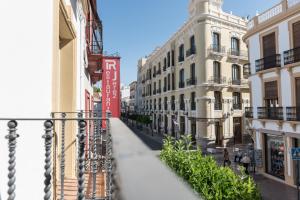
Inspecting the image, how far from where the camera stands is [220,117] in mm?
26719

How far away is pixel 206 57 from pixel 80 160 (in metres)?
25.7

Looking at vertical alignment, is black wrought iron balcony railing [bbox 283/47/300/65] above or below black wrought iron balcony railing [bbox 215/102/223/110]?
above

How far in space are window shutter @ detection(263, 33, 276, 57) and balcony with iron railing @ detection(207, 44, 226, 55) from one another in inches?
409

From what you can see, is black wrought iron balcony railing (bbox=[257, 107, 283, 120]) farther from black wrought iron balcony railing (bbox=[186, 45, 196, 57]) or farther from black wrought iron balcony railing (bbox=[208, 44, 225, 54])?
black wrought iron balcony railing (bbox=[186, 45, 196, 57])

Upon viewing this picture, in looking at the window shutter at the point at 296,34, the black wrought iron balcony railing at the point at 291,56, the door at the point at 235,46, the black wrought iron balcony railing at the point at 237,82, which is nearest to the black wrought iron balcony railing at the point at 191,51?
the door at the point at 235,46

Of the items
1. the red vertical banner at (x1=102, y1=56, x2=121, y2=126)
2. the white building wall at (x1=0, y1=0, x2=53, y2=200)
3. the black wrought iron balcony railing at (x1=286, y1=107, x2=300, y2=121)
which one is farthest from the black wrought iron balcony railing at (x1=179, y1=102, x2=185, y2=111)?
the white building wall at (x1=0, y1=0, x2=53, y2=200)

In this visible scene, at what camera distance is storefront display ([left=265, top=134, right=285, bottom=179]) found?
15122mm

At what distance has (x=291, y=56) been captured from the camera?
1388 centimetres

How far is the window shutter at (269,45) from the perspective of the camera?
15491mm

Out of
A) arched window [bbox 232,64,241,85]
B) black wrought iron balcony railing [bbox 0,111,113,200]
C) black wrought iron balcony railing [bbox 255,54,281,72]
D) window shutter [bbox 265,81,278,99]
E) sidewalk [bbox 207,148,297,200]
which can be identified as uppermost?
arched window [bbox 232,64,241,85]

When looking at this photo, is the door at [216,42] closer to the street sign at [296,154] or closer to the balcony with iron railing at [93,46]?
the balcony with iron railing at [93,46]

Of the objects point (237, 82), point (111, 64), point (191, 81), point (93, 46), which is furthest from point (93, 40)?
point (237, 82)

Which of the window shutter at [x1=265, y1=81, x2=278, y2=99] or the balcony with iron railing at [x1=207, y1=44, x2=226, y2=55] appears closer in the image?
the window shutter at [x1=265, y1=81, x2=278, y2=99]

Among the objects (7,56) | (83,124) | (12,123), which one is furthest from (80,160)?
(7,56)
